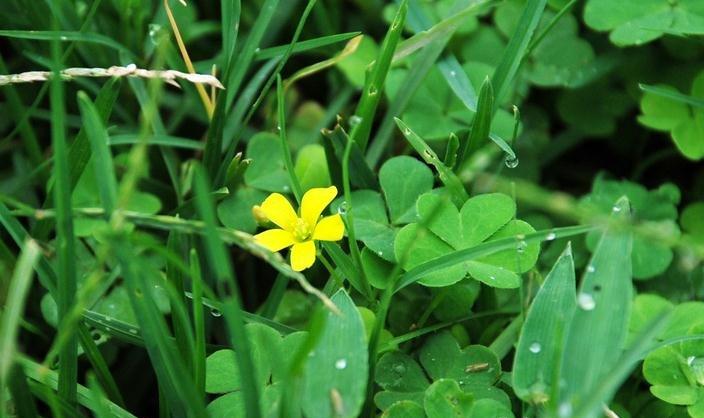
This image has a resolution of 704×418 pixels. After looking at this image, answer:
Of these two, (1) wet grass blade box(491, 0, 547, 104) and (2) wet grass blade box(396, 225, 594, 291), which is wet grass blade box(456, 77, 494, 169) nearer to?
(1) wet grass blade box(491, 0, 547, 104)

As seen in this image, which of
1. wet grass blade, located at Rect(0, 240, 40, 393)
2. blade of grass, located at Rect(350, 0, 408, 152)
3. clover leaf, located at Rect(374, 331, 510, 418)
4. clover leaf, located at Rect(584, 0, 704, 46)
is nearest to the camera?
wet grass blade, located at Rect(0, 240, 40, 393)

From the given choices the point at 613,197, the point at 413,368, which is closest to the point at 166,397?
the point at 413,368

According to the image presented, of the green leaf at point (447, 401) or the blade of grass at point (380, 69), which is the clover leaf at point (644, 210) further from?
the green leaf at point (447, 401)

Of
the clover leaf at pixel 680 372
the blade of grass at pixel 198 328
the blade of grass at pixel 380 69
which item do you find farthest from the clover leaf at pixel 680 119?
the blade of grass at pixel 198 328

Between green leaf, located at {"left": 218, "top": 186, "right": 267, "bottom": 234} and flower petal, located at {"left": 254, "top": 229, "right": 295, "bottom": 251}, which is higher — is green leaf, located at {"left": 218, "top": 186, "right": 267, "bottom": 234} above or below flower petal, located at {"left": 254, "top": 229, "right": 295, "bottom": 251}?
below

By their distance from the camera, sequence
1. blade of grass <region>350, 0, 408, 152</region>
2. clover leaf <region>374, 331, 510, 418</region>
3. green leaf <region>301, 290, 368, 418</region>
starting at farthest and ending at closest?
1. blade of grass <region>350, 0, 408, 152</region>
2. clover leaf <region>374, 331, 510, 418</region>
3. green leaf <region>301, 290, 368, 418</region>

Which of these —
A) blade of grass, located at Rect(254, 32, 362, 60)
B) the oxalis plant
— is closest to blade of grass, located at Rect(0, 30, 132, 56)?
the oxalis plant

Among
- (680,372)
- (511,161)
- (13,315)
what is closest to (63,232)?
(13,315)
